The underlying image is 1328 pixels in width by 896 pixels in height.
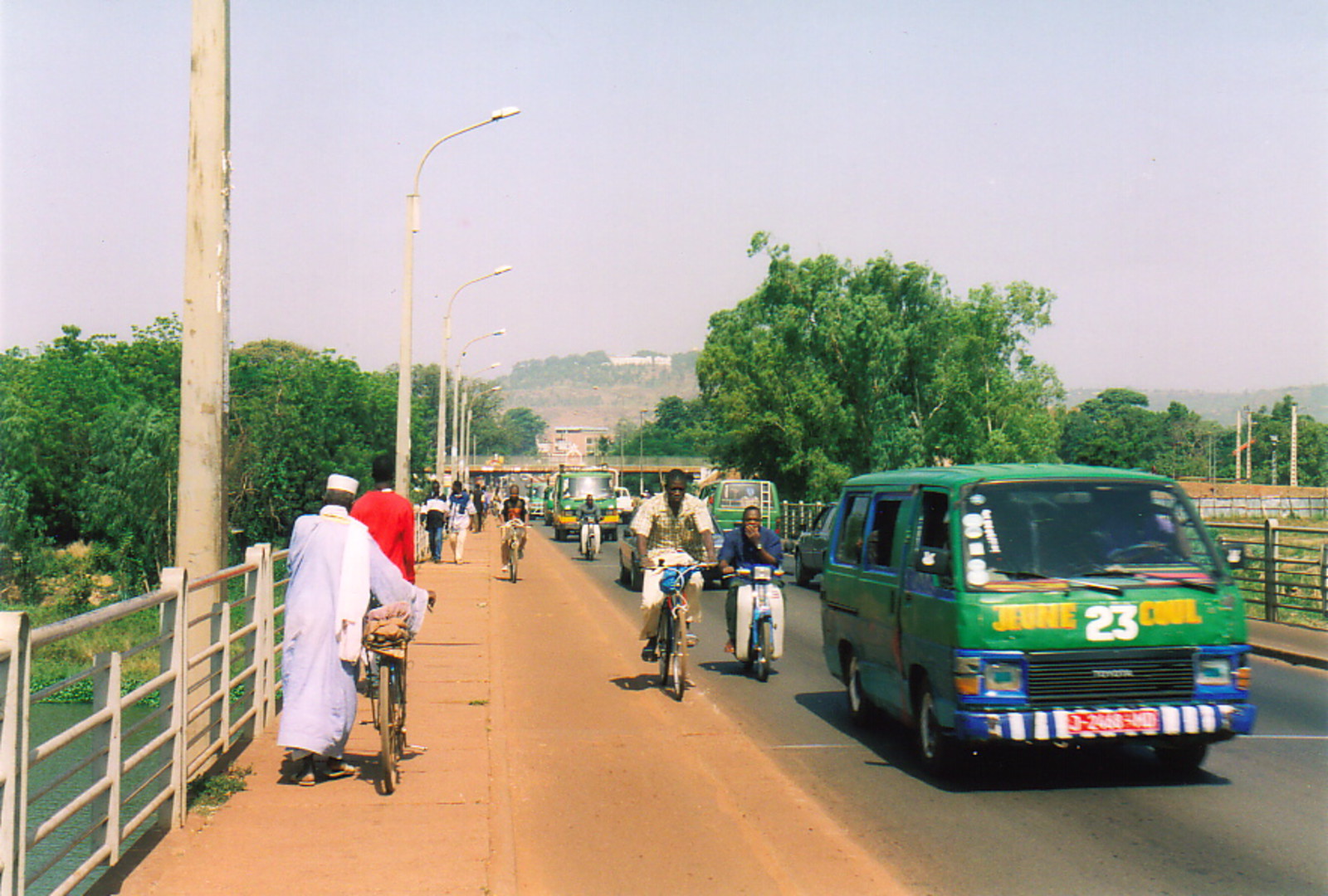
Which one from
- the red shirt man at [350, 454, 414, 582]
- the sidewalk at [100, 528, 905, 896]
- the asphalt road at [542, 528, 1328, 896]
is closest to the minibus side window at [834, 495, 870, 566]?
the asphalt road at [542, 528, 1328, 896]

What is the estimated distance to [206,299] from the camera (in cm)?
792

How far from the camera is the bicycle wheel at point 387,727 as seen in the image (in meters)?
7.08

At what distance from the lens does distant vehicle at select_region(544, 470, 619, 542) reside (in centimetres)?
4762

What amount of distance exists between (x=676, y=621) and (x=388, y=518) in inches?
113

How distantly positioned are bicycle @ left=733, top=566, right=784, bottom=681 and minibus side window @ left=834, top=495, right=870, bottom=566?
78.7 inches

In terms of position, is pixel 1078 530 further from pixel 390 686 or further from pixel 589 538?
pixel 589 538

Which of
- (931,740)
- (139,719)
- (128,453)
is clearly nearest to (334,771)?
(139,719)

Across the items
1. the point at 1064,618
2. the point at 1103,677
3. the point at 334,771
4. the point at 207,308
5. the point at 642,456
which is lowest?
the point at 334,771

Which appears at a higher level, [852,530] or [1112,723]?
[852,530]

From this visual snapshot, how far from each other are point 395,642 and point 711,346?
203ft

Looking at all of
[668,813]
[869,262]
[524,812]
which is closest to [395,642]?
[524,812]

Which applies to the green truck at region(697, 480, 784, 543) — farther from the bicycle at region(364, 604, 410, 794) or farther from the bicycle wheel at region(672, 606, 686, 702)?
the bicycle at region(364, 604, 410, 794)

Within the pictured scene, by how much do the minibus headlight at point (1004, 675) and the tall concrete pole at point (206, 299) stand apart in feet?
15.3

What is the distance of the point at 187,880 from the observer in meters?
5.46
